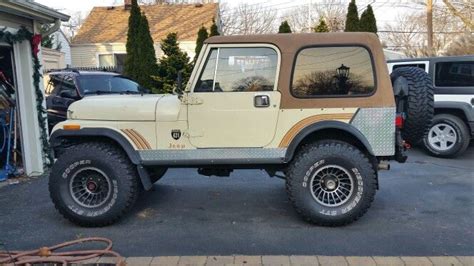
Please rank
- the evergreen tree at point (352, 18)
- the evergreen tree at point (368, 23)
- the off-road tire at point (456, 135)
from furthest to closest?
the evergreen tree at point (352, 18) → the evergreen tree at point (368, 23) → the off-road tire at point (456, 135)

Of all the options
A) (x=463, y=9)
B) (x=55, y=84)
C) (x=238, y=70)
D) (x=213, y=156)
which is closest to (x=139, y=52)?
(x=55, y=84)

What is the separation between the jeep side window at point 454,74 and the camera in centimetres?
797

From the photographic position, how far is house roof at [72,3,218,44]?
22.9 meters

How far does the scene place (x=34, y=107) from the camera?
7359 millimetres

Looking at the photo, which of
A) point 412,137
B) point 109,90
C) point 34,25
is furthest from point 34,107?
point 412,137

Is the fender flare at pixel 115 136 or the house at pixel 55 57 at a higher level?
the house at pixel 55 57

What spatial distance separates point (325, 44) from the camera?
4598mm

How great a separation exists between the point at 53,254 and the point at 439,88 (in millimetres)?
7380

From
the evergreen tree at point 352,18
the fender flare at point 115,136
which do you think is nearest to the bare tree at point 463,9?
the evergreen tree at point 352,18

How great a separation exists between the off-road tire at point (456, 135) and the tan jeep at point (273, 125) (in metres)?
3.89

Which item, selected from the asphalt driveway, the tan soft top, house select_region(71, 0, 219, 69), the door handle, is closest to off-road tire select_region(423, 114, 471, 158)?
the asphalt driveway

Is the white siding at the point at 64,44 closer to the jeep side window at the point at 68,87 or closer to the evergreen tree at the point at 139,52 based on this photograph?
the evergreen tree at the point at 139,52

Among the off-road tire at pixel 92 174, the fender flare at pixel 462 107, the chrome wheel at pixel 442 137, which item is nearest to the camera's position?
the off-road tire at pixel 92 174

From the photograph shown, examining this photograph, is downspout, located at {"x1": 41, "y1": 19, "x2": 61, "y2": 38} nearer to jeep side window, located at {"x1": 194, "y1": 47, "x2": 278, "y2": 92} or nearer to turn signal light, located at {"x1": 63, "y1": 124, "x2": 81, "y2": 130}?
turn signal light, located at {"x1": 63, "y1": 124, "x2": 81, "y2": 130}
